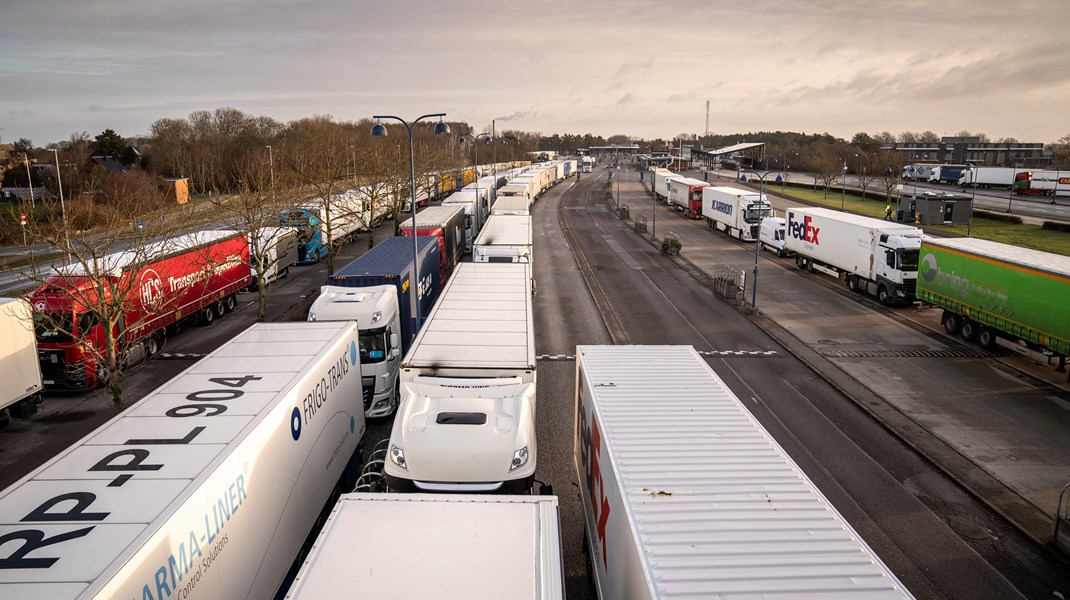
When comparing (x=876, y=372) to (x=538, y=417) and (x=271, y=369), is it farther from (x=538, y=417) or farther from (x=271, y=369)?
(x=271, y=369)

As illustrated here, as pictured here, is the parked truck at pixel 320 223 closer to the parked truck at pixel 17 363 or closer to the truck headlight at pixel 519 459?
the parked truck at pixel 17 363

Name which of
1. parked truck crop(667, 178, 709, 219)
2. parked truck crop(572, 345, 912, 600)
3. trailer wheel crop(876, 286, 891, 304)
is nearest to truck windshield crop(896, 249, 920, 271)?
trailer wheel crop(876, 286, 891, 304)

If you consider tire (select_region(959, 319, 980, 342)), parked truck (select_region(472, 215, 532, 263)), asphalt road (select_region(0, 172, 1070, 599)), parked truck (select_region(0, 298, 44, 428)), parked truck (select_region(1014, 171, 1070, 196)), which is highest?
parked truck (select_region(1014, 171, 1070, 196))

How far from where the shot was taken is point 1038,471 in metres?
14.8

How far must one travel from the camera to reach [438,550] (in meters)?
6.69

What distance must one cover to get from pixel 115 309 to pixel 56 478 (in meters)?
8.99

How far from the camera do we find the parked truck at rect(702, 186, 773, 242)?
154 ft

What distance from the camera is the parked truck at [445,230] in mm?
29245

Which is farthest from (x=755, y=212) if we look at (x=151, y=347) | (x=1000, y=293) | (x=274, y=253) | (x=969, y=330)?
(x=151, y=347)

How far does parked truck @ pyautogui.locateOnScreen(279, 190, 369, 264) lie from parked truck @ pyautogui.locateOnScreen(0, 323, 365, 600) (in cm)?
2086

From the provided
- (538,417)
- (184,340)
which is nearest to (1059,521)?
(538,417)

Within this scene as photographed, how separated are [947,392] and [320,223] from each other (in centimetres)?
2931

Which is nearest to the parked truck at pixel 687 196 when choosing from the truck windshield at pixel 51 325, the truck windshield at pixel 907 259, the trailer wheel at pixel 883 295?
the trailer wheel at pixel 883 295

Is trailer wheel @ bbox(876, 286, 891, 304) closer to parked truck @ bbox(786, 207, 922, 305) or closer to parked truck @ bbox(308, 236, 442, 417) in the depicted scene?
parked truck @ bbox(786, 207, 922, 305)
